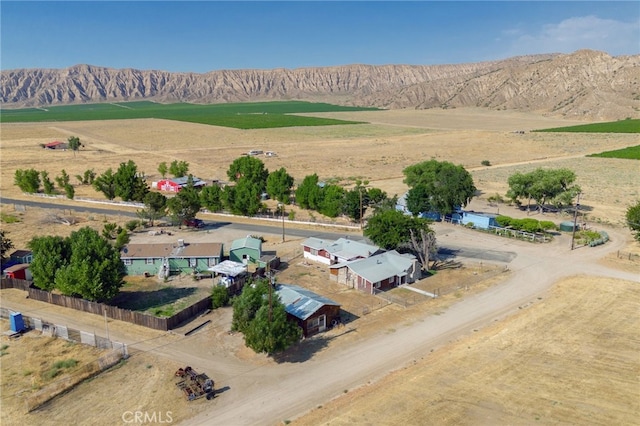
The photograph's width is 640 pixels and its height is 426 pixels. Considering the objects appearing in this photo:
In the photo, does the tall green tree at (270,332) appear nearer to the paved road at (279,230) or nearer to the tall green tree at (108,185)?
the paved road at (279,230)

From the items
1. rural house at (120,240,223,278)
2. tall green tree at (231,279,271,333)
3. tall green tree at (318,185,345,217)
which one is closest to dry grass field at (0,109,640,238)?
tall green tree at (318,185,345,217)

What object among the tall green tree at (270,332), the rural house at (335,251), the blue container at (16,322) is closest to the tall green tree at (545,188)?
the rural house at (335,251)

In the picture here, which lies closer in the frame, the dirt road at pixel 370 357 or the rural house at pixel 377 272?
the dirt road at pixel 370 357

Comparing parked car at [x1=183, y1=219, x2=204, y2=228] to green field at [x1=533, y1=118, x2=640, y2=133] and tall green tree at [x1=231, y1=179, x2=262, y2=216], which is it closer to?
tall green tree at [x1=231, y1=179, x2=262, y2=216]

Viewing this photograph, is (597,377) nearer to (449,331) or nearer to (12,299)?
(449,331)

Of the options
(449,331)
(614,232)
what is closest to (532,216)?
(614,232)

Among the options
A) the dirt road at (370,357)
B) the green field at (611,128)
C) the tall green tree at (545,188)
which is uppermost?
the green field at (611,128)
